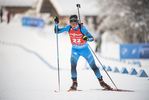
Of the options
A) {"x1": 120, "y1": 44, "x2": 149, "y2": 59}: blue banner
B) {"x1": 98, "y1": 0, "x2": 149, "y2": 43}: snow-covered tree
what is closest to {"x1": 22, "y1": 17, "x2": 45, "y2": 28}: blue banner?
{"x1": 98, "y1": 0, "x2": 149, "y2": 43}: snow-covered tree

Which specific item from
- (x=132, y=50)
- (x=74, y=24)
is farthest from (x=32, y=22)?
(x=74, y=24)

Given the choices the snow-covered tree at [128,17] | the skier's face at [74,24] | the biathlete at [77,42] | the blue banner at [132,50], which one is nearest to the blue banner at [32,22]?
the snow-covered tree at [128,17]

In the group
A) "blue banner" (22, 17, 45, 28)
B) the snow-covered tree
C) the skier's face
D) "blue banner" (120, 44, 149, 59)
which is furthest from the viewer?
"blue banner" (22, 17, 45, 28)

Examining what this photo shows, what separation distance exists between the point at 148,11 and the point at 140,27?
1.43 m

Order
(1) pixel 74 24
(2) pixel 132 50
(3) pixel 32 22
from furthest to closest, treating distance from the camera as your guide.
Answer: (3) pixel 32 22 < (2) pixel 132 50 < (1) pixel 74 24

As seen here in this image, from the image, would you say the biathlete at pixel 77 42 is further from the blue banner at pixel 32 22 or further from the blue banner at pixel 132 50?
the blue banner at pixel 32 22

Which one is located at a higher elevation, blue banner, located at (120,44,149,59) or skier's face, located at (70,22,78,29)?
skier's face, located at (70,22,78,29)

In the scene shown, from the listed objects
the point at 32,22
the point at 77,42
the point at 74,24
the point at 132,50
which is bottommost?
the point at 132,50

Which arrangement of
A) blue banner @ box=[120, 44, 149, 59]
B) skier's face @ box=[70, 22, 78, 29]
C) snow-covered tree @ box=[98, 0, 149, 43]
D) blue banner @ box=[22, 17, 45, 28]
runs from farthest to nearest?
blue banner @ box=[22, 17, 45, 28] < snow-covered tree @ box=[98, 0, 149, 43] < blue banner @ box=[120, 44, 149, 59] < skier's face @ box=[70, 22, 78, 29]

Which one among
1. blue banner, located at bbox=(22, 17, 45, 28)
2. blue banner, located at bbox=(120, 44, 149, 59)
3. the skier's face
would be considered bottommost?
blue banner, located at bbox=(120, 44, 149, 59)

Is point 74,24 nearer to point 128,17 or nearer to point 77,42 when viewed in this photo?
point 77,42

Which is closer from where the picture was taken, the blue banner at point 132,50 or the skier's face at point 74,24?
the skier's face at point 74,24

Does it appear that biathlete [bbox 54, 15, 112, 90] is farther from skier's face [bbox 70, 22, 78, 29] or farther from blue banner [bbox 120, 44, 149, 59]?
blue banner [bbox 120, 44, 149, 59]

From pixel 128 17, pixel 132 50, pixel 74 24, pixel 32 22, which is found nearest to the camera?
pixel 74 24
